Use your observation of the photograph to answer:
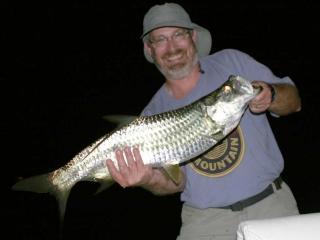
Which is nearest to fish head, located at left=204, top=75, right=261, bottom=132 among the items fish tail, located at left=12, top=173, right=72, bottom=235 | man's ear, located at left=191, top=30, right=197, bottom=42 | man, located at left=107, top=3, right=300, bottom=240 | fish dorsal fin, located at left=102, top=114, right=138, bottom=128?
man, located at left=107, top=3, right=300, bottom=240

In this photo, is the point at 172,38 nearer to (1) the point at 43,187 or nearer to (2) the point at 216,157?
(2) the point at 216,157

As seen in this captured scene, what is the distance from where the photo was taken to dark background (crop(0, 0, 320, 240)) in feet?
31.7

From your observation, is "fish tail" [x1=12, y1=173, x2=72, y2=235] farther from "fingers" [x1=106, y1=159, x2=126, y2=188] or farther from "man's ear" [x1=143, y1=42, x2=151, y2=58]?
"man's ear" [x1=143, y1=42, x2=151, y2=58]

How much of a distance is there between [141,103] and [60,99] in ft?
18.4

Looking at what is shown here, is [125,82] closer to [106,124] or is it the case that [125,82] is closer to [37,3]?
[106,124]

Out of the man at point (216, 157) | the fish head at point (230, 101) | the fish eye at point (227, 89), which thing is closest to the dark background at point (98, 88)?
the man at point (216, 157)

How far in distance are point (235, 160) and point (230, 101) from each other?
595 millimetres

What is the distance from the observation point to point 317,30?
31.1m

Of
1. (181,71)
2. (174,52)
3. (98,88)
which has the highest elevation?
(98,88)

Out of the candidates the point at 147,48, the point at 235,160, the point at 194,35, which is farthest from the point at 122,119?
the point at 194,35

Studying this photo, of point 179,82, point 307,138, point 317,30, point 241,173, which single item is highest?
point 317,30

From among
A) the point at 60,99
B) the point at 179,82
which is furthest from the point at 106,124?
the point at 179,82

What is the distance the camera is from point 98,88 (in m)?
26.7

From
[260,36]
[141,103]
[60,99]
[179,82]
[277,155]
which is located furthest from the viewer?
[260,36]
